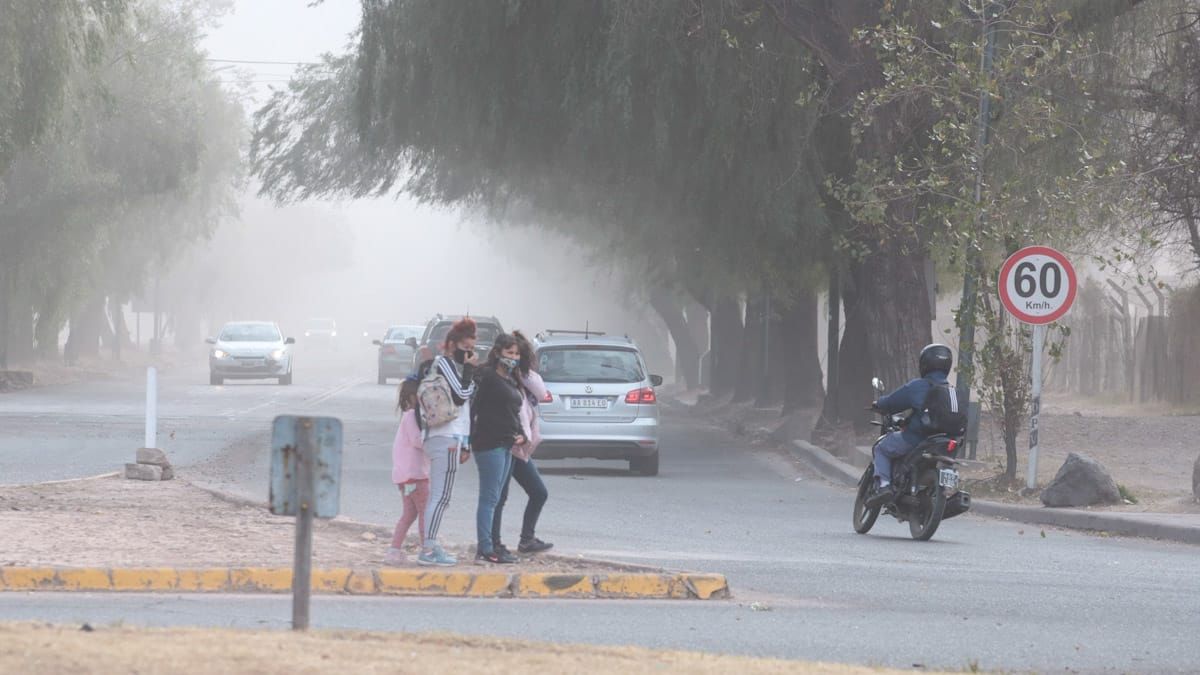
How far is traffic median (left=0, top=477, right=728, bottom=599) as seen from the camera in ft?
36.0

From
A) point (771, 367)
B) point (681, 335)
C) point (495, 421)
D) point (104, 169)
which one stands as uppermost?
point (104, 169)

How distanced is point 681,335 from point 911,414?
37.0 m

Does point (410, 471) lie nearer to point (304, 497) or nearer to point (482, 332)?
point (304, 497)

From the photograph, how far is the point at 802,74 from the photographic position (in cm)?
2508

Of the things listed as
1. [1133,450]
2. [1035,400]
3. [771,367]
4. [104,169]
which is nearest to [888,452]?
[1035,400]

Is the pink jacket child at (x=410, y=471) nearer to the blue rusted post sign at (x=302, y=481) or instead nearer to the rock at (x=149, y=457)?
the blue rusted post sign at (x=302, y=481)

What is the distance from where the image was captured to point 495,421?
40.5 feet

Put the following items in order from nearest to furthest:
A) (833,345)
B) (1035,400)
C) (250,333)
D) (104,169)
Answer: (1035,400)
(833,345)
(104,169)
(250,333)

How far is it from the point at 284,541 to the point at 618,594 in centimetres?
313

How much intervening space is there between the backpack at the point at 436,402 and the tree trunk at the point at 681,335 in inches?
1468

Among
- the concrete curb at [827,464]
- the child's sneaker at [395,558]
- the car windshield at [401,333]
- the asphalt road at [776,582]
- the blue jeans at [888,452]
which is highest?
the car windshield at [401,333]

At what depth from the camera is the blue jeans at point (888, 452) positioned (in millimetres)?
15414

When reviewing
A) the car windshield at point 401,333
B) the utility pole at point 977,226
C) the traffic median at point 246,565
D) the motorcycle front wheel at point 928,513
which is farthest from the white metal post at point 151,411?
the car windshield at point 401,333

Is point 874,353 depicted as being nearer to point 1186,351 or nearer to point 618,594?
point 1186,351
